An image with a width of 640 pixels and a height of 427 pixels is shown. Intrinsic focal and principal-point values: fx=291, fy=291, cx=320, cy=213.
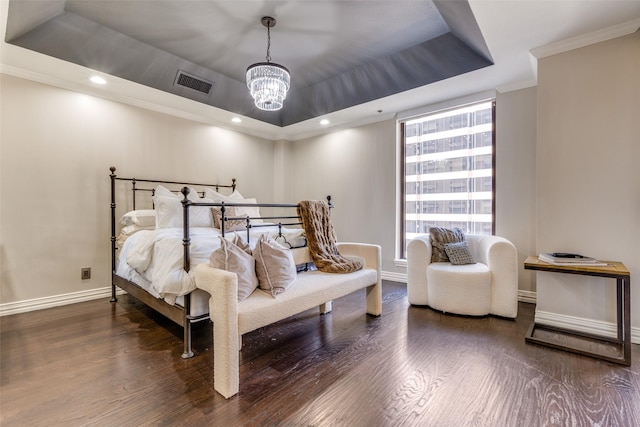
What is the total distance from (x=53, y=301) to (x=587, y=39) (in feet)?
18.2

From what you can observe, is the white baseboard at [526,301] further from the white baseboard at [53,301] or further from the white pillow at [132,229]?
the white pillow at [132,229]

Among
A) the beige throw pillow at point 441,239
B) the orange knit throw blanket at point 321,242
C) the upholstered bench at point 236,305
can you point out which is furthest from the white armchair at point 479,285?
the upholstered bench at point 236,305

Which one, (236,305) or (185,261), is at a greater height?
(185,261)

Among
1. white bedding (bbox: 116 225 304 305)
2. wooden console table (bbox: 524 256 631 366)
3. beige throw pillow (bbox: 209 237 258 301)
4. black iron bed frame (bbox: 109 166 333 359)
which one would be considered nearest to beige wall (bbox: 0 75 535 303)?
black iron bed frame (bbox: 109 166 333 359)

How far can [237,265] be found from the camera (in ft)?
6.19

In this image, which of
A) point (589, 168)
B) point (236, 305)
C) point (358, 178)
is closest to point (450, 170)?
point (358, 178)

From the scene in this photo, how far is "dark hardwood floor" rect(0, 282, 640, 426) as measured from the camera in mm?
1461

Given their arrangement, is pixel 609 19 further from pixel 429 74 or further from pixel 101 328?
pixel 101 328

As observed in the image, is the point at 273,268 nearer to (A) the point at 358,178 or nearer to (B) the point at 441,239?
(B) the point at 441,239

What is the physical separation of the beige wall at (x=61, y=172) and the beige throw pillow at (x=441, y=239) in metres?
3.51

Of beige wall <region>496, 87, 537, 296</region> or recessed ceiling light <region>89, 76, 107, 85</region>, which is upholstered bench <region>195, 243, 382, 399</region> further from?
recessed ceiling light <region>89, 76, 107, 85</region>

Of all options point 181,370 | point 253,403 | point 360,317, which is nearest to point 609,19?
point 360,317

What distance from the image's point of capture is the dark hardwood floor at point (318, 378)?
4.79 feet

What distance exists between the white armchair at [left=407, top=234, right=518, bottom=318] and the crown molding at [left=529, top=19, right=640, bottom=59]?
1695 millimetres
